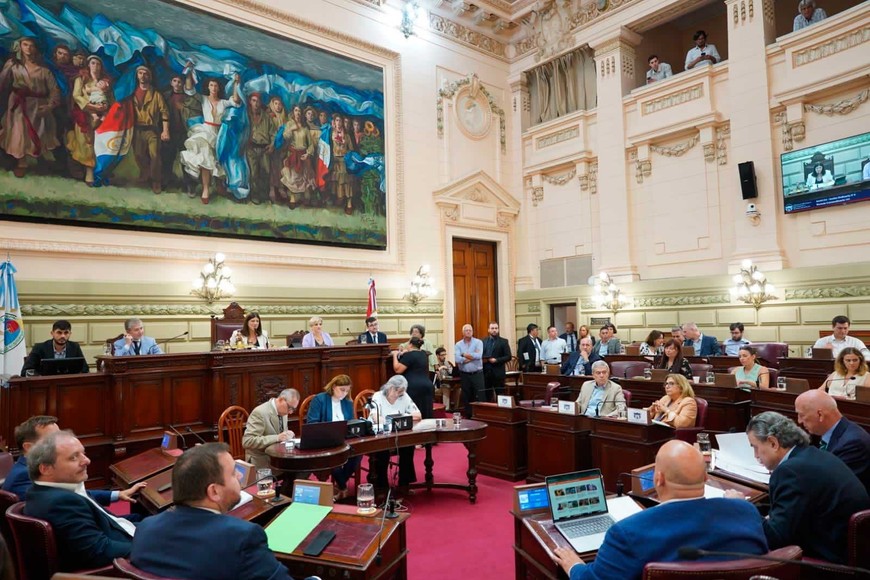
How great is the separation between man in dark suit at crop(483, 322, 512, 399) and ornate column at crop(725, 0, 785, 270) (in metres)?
4.51

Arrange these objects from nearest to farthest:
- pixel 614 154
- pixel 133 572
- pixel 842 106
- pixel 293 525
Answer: pixel 133 572, pixel 293 525, pixel 842 106, pixel 614 154

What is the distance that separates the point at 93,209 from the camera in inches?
324

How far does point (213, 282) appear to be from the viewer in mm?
9133

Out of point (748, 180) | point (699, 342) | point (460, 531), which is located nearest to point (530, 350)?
point (699, 342)

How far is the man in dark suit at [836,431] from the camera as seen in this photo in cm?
304

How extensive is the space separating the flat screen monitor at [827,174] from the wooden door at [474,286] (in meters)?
6.37

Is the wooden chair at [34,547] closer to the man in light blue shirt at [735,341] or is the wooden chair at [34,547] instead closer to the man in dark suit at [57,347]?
the man in dark suit at [57,347]

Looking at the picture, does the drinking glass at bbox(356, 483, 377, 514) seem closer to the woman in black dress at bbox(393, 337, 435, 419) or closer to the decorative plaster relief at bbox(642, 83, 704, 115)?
the woman in black dress at bbox(393, 337, 435, 419)

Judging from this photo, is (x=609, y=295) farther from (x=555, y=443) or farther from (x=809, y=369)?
(x=555, y=443)

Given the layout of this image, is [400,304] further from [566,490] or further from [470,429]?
[566,490]

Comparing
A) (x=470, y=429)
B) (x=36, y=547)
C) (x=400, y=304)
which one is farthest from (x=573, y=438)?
(x=400, y=304)

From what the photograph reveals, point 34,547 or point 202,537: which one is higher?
point 202,537

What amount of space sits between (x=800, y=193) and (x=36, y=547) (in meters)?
10.9

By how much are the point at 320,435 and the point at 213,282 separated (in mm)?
5572
